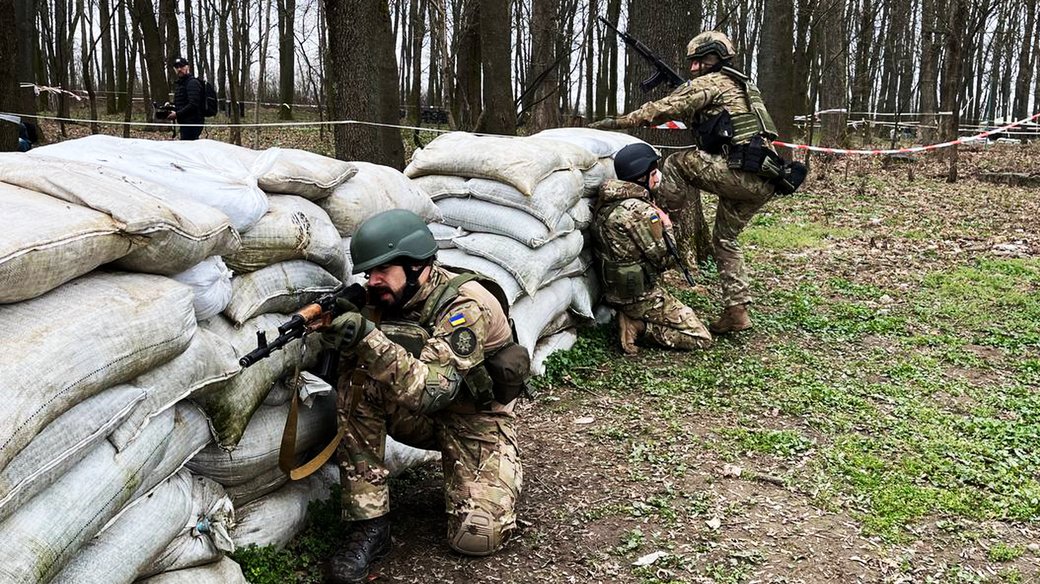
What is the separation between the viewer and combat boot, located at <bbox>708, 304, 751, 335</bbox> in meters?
6.29

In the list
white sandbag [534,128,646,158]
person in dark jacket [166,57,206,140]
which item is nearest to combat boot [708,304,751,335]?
white sandbag [534,128,646,158]

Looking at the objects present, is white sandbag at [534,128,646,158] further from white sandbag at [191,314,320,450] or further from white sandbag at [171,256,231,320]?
white sandbag at [171,256,231,320]

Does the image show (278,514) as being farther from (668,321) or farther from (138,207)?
(668,321)

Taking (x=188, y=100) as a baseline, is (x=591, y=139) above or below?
below

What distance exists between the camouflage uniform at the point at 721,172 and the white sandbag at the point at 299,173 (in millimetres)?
2919

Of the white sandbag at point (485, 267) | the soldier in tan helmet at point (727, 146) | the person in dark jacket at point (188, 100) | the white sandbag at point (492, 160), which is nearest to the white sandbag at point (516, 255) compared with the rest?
the white sandbag at point (485, 267)

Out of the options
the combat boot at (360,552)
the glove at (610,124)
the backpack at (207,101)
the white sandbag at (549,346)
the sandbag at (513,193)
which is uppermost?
the backpack at (207,101)

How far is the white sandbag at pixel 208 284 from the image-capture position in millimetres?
2932

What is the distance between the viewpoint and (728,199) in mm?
6465

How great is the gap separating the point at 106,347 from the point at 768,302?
224 inches

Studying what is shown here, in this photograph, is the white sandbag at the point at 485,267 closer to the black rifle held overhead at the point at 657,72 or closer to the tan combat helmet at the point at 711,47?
the tan combat helmet at the point at 711,47

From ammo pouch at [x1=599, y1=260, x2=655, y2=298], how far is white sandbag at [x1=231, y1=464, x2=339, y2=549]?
283 centimetres

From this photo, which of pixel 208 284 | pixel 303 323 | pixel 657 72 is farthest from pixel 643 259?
pixel 208 284

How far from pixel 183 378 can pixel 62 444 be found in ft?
1.66
